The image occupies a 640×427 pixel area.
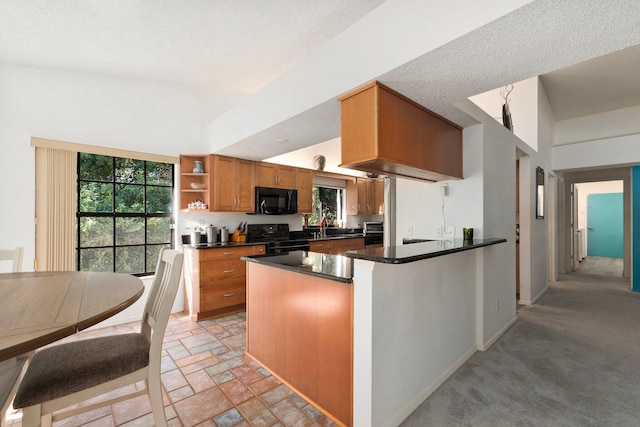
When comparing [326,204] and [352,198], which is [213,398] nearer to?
[326,204]

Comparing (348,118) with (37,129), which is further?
(37,129)

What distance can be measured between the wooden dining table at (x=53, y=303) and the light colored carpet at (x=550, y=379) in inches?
69.2

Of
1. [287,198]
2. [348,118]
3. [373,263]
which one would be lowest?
[373,263]

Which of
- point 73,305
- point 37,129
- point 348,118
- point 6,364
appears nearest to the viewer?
point 73,305

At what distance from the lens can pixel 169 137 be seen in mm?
3799

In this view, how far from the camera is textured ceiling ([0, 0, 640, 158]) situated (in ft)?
4.38

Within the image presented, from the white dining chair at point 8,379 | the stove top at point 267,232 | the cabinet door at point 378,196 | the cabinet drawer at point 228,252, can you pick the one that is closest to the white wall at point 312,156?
the cabinet door at point 378,196

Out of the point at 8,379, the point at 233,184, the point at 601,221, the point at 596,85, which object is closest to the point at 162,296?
the point at 8,379

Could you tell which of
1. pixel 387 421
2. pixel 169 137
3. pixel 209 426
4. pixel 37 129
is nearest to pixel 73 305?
pixel 209 426

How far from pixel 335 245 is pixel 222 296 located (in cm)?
218

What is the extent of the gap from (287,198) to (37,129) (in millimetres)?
3035

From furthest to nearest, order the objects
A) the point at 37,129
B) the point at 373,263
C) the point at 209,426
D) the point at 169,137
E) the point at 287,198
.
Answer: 1. the point at 287,198
2. the point at 169,137
3. the point at 37,129
4. the point at 209,426
5. the point at 373,263

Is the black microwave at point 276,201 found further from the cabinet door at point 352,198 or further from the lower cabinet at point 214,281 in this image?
the cabinet door at point 352,198

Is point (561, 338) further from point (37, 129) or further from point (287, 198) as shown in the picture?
point (37, 129)
